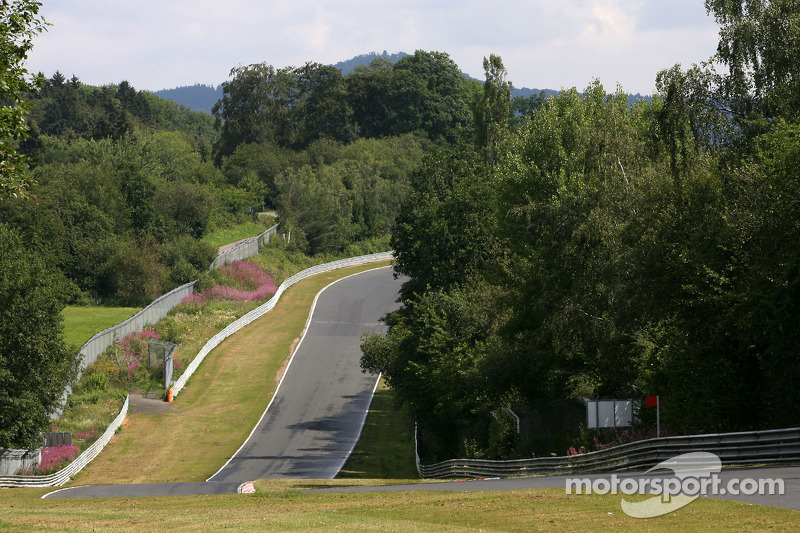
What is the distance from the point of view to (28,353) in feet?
146

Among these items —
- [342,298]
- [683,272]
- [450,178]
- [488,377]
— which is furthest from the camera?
[342,298]

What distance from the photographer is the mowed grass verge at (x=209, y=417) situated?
46.0 metres

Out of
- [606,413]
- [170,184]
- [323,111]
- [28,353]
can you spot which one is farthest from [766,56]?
[323,111]

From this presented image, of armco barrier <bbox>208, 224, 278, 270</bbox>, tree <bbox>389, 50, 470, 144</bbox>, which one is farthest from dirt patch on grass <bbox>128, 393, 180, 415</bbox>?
tree <bbox>389, 50, 470, 144</bbox>

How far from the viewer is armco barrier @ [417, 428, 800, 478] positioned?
21578 mm

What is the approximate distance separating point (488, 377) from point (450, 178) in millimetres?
21966

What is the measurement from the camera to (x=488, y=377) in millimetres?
39906

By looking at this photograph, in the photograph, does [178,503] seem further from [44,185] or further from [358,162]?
[358,162]

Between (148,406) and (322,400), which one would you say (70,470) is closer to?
(148,406)

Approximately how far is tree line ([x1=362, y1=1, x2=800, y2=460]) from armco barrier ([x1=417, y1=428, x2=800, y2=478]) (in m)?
2.93

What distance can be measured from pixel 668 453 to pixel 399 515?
8923mm

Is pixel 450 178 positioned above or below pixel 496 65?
below

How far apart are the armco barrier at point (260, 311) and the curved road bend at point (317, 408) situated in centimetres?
436

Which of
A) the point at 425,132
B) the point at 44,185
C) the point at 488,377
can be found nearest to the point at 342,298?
the point at 44,185
